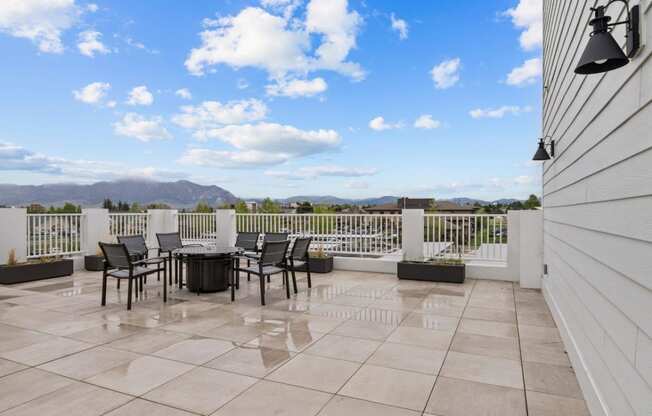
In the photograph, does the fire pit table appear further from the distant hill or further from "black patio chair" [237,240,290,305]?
the distant hill

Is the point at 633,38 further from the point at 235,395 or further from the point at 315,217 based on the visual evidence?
the point at 315,217

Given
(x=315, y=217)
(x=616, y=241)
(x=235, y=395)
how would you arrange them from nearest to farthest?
(x=616, y=241) → (x=235, y=395) → (x=315, y=217)

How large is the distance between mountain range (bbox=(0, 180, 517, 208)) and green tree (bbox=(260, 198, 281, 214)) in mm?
381

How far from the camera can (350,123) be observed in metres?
16.6

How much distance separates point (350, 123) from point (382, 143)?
9.07 feet

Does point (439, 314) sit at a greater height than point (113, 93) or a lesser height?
lesser

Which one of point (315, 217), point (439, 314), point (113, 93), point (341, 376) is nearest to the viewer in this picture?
point (341, 376)

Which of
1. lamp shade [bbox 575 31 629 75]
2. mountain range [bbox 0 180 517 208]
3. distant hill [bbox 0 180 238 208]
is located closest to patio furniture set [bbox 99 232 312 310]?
mountain range [bbox 0 180 517 208]

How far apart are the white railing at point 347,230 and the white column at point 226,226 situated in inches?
40.0

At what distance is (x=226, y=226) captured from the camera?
945cm

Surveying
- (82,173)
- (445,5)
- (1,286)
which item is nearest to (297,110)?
(445,5)

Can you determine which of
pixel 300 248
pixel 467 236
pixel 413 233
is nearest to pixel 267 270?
pixel 300 248

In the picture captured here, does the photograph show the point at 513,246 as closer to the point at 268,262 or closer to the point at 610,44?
the point at 268,262

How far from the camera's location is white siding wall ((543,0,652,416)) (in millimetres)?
1468
